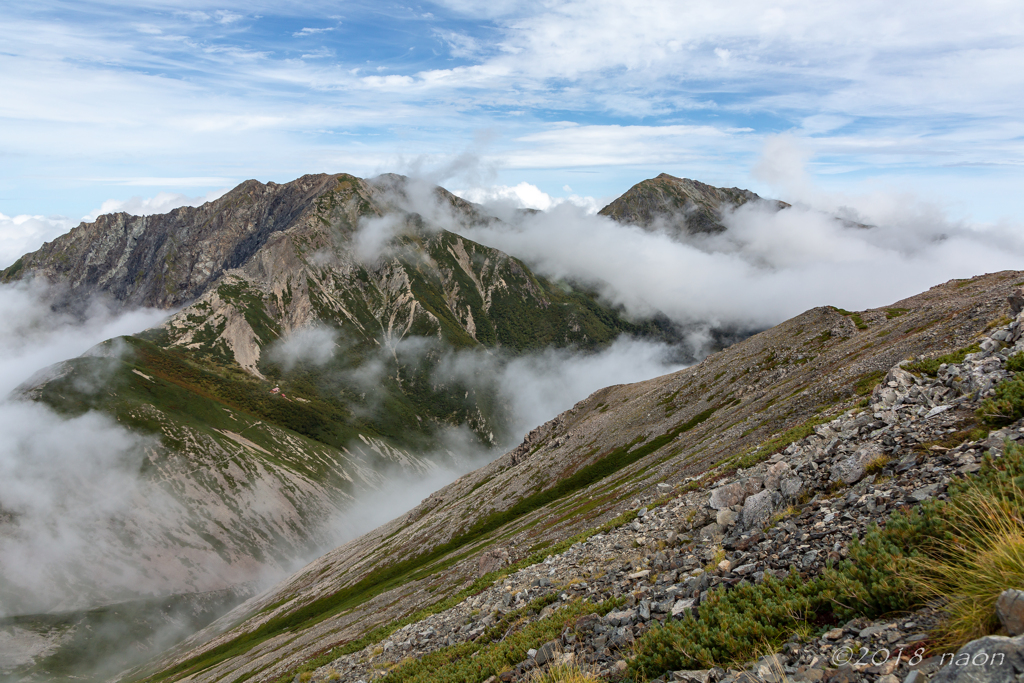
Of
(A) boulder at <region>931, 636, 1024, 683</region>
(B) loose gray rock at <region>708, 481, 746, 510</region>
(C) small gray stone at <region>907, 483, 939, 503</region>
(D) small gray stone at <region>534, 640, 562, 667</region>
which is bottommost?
(D) small gray stone at <region>534, 640, 562, 667</region>

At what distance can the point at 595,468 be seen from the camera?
8044 cm

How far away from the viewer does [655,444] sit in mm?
76125

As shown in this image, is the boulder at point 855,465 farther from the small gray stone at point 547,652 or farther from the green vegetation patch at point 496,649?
the small gray stone at point 547,652

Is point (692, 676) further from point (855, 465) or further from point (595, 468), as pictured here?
point (595, 468)

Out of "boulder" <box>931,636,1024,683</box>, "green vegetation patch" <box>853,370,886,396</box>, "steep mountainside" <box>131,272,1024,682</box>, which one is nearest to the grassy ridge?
"steep mountainside" <box>131,272,1024,682</box>

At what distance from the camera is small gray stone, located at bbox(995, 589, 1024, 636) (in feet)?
21.7

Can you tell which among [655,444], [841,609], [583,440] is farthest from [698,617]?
[583,440]

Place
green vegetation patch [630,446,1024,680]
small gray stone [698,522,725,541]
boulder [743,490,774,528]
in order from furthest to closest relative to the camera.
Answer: small gray stone [698,522,725,541], boulder [743,490,774,528], green vegetation patch [630,446,1024,680]

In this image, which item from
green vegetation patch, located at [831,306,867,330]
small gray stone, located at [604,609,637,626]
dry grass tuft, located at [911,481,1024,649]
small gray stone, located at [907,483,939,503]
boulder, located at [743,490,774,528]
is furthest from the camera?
green vegetation patch, located at [831,306,867,330]

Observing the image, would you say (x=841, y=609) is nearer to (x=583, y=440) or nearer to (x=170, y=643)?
(x=583, y=440)

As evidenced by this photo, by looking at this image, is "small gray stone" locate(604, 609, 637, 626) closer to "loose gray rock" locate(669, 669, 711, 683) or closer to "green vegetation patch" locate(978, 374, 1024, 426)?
"loose gray rock" locate(669, 669, 711, 683)

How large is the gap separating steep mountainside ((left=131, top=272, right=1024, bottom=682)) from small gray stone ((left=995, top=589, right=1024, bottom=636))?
9716mm

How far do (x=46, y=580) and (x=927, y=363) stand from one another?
892ft

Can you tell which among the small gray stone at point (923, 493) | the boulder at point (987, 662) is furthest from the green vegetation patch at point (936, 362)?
the boulder at point (987, 662)
